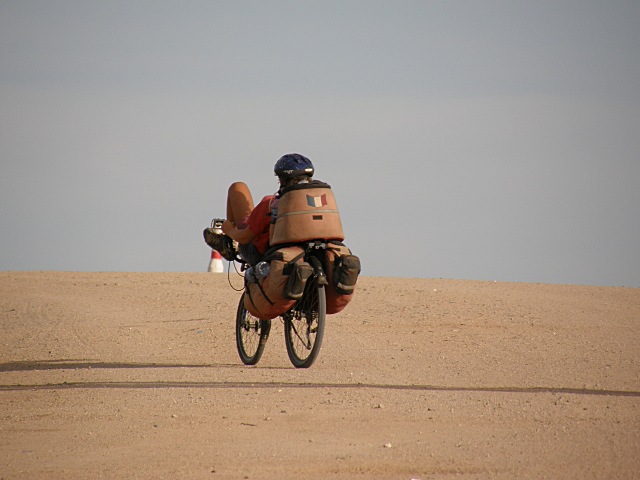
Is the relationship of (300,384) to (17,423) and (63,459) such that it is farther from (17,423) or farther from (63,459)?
(63,459)

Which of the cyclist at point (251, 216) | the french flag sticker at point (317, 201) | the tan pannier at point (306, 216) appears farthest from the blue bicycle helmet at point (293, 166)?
the french flag sticker at point (317, 201)

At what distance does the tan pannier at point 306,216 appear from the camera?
10.4 meters

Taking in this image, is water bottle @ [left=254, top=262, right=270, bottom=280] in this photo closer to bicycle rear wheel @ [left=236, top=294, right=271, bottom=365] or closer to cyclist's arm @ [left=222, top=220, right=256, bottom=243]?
cyclist's arm @ [left=222, top=220, right=256, bottom=243]

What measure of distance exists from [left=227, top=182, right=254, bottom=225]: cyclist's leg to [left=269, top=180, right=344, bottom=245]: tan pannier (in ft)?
3.36

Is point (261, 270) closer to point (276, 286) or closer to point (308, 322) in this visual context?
point (276, 286)

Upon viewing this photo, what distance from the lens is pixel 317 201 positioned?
1051 centimetres

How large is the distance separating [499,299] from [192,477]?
41.5 feet

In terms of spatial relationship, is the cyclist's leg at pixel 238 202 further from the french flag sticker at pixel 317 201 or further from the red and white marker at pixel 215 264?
the red and white marker at pixel 215 264

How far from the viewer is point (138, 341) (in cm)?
1453

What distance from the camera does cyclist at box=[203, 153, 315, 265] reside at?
1083 centimetres

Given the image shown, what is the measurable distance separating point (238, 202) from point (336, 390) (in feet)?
9.24

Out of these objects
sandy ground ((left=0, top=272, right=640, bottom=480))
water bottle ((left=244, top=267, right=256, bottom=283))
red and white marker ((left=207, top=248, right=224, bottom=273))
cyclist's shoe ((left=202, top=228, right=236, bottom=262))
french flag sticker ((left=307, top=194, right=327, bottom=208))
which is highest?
red and white marker ((left=207, top=248, right=224, bottom=273))

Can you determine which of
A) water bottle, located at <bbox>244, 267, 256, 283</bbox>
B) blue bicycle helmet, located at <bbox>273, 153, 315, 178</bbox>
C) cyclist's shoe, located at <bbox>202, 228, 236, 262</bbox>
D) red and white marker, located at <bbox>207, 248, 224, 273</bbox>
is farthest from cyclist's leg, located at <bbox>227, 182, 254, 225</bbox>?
red and white marker, located at <bbox>207, 248, 224, 273</bbox>

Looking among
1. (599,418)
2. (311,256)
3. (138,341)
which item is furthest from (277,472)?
(138,341)
